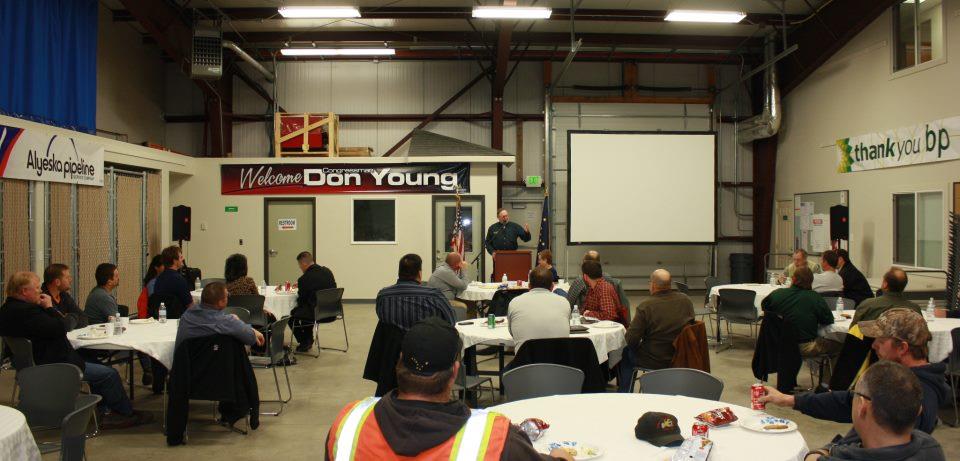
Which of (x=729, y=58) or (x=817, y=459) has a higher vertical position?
(x=729, y=58)

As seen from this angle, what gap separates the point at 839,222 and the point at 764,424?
9.29 meters

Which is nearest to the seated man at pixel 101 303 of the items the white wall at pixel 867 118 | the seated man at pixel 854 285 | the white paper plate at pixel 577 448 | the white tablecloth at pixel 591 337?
the white tablecloth at pixel 591 337

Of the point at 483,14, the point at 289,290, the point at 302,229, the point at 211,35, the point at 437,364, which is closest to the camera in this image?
the point at 437,364

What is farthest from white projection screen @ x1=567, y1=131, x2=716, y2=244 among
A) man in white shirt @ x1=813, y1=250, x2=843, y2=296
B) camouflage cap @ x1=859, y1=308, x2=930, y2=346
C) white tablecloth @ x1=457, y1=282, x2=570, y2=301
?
camouflage cap @ x1=859, y1=308, x2=930, y2=346

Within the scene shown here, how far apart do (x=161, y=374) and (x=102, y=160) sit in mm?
4642

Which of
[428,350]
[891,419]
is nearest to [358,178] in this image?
[428,350]

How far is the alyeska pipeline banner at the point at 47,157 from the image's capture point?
7.51 metres

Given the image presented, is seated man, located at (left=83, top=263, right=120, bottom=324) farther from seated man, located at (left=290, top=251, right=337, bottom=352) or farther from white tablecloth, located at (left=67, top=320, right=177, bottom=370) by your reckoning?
seated man, located at (left=290, top=251, right=337, bottom=352)

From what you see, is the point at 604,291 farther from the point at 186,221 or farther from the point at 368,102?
the point at 368,102

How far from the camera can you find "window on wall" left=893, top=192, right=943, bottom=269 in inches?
372

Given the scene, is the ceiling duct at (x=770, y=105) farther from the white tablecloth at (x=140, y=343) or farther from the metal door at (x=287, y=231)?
the white tablecloth at (x=140, y=343)

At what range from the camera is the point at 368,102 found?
46.8 feet

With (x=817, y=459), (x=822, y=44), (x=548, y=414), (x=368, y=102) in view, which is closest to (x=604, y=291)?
(x=548, y=414)

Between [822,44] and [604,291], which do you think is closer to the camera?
[604,291]
